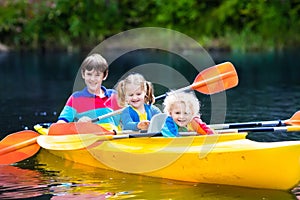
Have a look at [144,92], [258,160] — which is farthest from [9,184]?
[258,160]

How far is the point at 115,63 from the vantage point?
2330cm

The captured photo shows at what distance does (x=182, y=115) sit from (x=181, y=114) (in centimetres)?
2

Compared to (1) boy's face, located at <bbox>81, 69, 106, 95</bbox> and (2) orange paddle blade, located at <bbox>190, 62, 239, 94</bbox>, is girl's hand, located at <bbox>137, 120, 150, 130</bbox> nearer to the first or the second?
(1) boy's face, located at <bbox>81, 69, 106, 95</bbox>

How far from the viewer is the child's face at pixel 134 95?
333 inches

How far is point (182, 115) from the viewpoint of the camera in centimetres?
799

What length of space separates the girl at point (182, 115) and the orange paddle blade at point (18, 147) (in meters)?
2.00

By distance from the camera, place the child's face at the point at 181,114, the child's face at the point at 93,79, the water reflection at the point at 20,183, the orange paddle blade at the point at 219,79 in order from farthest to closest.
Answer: the orange paddle blade at the point at 219,79
the child's face at the point at 93,79
the child's face at the point at 181,114
the water reflection at the point at 20,183

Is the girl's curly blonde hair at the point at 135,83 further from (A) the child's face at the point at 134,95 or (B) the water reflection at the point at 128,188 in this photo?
(B) the water reflection at the point at 128,188

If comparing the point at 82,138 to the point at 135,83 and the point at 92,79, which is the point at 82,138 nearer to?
the point at 92,79

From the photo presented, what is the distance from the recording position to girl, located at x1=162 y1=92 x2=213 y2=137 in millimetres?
7930

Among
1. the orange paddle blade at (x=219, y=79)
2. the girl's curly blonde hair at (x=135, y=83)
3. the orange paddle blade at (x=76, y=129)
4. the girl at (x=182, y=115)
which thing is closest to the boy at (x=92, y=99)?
the orange paddle blade at (x=76, y=129)

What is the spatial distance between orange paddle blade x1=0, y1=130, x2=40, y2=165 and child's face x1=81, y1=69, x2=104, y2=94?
967mm

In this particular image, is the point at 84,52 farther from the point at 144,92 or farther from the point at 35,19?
the point at 144,92

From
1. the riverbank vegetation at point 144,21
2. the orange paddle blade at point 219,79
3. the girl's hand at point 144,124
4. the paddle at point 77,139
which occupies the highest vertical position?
the riverbank vegetation at point 144,21
